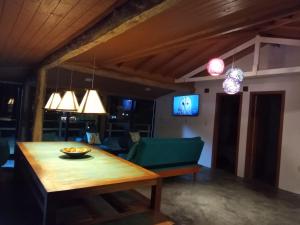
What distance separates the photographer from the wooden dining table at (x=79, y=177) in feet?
5.97

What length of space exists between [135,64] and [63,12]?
13.9ft

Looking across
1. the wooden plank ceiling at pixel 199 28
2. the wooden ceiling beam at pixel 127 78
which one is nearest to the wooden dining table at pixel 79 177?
the wooden plank ceiling at pixel 199 28

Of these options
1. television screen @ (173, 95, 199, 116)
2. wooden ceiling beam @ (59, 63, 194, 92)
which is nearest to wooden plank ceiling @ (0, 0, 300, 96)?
wooden ceiling beam @ (59, 63, 194, 92)

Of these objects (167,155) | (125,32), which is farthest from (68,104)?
(167,155)

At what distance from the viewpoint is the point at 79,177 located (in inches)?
84.1

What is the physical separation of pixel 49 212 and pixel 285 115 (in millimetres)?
4839

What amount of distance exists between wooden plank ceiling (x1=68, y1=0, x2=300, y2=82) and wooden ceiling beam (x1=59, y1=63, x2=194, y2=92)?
11cm

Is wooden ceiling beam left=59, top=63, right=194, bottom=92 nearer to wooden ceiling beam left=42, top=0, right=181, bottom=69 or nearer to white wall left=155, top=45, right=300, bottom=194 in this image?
white wall left=155, top=45, right=300, bottom=194

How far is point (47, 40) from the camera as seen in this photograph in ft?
10.2

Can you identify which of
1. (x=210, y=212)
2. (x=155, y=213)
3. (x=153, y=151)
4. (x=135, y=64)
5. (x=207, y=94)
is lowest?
(x=210, y=212)

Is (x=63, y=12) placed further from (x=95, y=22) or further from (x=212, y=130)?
(x=212, y=130)

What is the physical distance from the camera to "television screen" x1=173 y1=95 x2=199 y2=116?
6926mm

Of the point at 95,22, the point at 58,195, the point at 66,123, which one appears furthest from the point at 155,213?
the point at 66,123

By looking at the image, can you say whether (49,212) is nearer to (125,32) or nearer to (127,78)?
(125,32)
